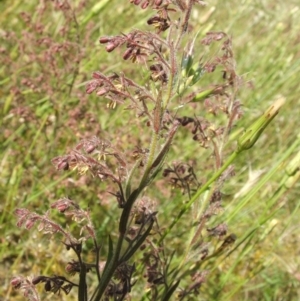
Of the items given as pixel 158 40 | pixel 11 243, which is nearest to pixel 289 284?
pixel 11 243

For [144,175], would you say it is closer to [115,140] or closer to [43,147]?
[115,140]

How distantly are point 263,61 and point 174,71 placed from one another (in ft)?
7.61

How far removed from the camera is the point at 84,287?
1.13 meters

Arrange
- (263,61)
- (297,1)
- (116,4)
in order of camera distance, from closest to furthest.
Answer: (263,61)
(116,4)
(297,1)

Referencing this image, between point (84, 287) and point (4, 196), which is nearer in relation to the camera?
point (84, 287)

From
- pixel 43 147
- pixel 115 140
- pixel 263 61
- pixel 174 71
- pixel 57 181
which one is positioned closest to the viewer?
pixel 174 71

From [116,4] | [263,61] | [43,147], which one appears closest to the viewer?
[43,147]

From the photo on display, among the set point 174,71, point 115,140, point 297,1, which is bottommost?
point 115,140

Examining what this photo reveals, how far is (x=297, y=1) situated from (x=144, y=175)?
349 centimetres

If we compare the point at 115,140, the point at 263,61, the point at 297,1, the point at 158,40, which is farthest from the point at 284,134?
the point at 158,40

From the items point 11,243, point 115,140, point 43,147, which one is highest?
point 115,140

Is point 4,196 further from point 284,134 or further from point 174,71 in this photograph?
point 284,134

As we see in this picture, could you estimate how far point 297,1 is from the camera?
4121mm

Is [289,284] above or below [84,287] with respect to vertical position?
above
